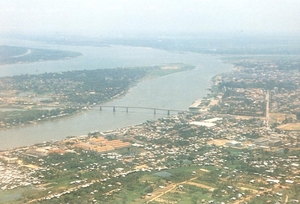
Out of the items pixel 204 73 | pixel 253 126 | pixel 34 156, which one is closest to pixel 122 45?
pixel 204 73

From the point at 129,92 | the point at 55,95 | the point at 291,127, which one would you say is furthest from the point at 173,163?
the point at 129,92

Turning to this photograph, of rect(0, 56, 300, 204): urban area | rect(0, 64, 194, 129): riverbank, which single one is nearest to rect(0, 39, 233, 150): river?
rect(0, 64, 194, 129): riverbank

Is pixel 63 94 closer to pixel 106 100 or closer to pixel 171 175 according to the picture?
pixel 106 100

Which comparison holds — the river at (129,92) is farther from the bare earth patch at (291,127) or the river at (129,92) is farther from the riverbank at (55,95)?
the bare earth patch at (291,127)

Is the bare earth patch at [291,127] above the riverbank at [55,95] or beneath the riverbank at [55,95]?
above

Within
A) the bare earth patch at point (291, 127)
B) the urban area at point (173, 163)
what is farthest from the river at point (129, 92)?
the bare earth patch at point (291, 127)

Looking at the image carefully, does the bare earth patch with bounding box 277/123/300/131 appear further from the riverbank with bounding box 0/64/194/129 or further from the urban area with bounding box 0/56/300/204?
the riverbank with bounding box 0/64/194/129

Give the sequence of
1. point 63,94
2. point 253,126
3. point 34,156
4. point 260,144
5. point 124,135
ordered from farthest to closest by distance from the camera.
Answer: point 63,94 < point 253,126 < point 124,135 < point 260,144 < point 34,156

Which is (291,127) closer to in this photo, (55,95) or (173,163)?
(173,163)
